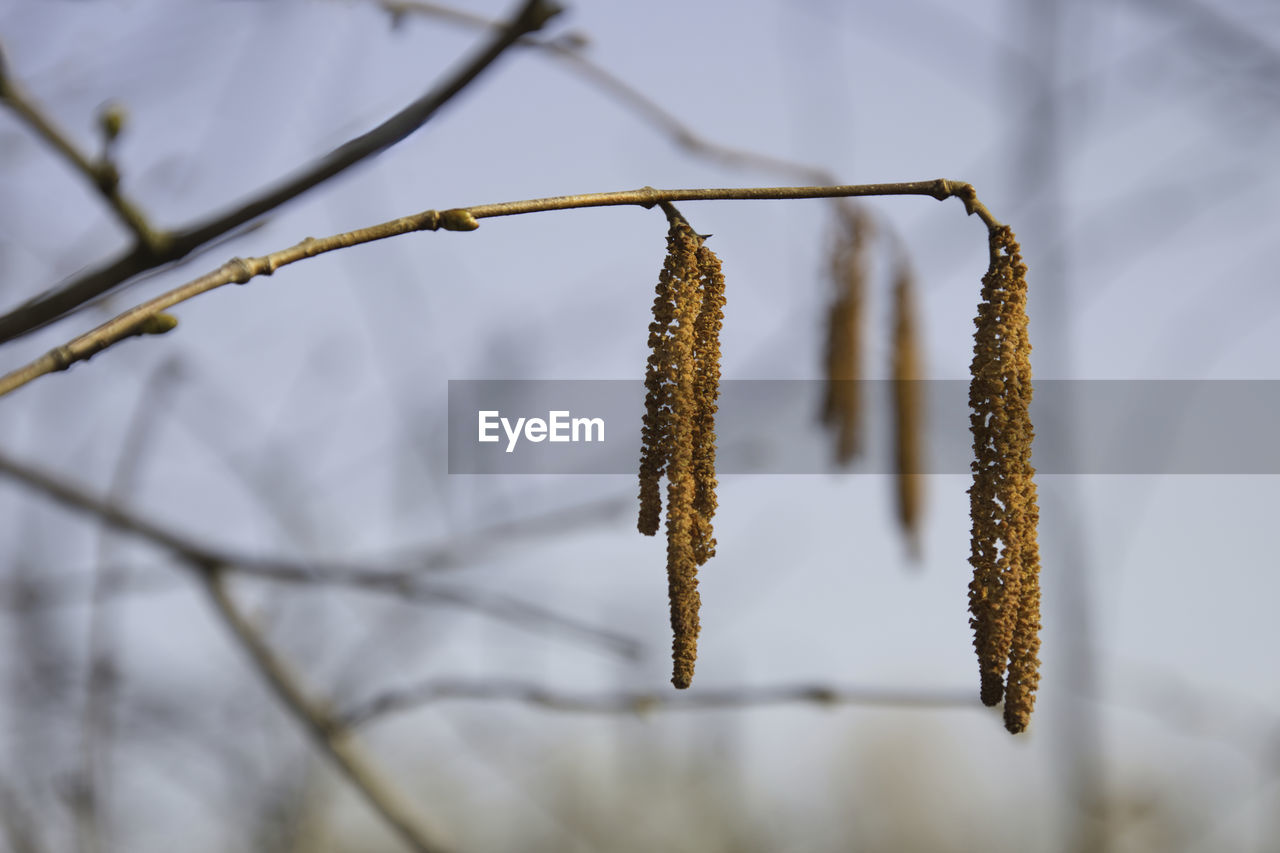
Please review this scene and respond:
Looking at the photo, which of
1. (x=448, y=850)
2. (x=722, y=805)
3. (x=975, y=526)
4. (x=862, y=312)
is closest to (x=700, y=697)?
(x=448, y=850)

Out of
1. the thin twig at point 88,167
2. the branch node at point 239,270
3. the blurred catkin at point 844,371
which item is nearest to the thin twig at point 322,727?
the blurred catkin at point 844,371

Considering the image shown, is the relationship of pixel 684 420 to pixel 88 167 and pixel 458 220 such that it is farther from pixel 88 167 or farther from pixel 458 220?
pixel 88 167

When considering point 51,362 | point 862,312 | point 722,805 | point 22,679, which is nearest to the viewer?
point 51,362

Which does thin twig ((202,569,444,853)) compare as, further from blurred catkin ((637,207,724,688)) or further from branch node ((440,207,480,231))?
branch node ((440,207,480,231))

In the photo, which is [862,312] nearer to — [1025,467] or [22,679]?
[1025,467]

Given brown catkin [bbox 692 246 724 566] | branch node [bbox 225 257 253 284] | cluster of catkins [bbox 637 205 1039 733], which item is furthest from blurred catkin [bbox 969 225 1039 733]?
branch node [bbox 225 257 253 284]
